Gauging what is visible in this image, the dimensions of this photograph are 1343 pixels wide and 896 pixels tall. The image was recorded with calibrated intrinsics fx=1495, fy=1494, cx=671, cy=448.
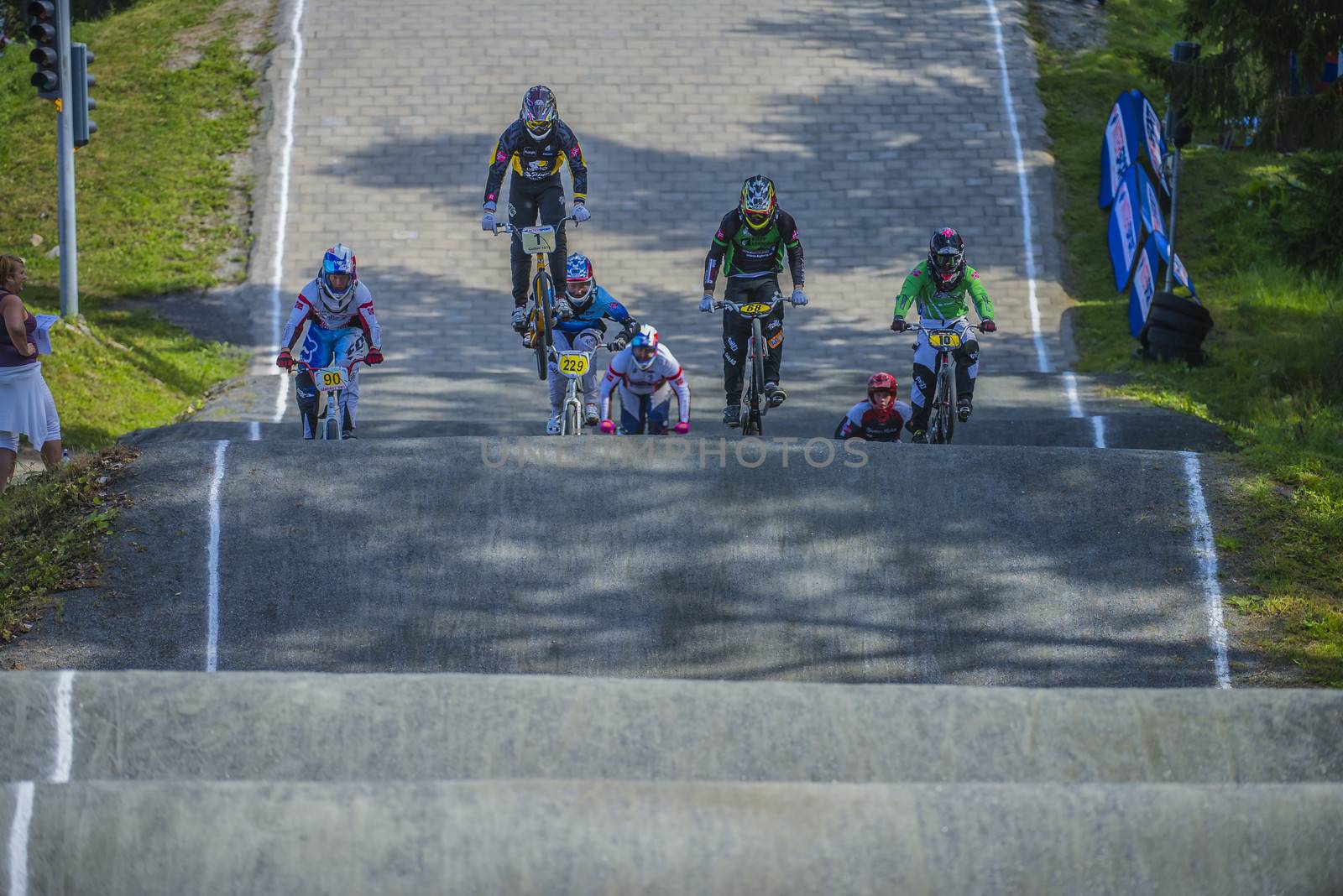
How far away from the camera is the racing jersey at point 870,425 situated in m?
14.2

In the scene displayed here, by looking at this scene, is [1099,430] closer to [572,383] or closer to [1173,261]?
[1173,261]

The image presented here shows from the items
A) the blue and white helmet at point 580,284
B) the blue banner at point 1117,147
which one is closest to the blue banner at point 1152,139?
the blue banner at point 1117,147

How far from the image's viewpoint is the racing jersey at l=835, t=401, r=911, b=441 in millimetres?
14203

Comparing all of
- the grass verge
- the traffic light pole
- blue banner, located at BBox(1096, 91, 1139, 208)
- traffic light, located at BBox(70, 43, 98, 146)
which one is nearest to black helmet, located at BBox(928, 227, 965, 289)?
the grass verge

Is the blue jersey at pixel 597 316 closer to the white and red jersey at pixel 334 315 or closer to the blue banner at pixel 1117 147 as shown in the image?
the white and red jersey at pixel 334 315

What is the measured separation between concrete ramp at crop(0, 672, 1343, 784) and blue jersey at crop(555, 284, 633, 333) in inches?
245

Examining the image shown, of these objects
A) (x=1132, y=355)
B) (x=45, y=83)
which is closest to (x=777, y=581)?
(x=1132, y=355)

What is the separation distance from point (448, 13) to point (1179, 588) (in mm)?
19010

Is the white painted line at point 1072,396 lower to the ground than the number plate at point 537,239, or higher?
lower

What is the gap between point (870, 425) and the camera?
14.2 meters

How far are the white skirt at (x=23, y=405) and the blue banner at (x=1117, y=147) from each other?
49.1 feet

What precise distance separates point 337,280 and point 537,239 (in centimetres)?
262

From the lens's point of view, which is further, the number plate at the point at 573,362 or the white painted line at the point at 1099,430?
the white painted line at the point at 1099,430

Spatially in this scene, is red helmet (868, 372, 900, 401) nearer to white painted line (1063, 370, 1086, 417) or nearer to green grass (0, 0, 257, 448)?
white painted line (1063, 370, 1086, 417)
